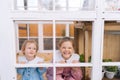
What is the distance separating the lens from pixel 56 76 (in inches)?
40.6

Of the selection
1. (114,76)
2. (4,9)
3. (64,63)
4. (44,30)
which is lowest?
(114,76)

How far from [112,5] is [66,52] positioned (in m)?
0.37

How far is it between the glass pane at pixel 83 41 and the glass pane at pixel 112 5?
0.52ft

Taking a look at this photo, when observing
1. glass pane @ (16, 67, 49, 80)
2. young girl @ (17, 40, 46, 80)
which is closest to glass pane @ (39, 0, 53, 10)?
young girl @ (17, 40, 46, 80)

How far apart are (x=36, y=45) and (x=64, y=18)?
0.77ft

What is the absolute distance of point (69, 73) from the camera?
1070 millimetres

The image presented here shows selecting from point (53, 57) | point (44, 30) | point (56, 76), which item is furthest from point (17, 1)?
point (56, 76)

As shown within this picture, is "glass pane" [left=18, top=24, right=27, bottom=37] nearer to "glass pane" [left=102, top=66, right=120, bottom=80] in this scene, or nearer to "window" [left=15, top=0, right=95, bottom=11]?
"window" [left=15, top=0, right=95, bottom=11]

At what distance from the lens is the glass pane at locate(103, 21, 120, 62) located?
1.08 metres

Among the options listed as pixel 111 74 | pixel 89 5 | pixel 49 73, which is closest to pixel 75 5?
pixel 89 5

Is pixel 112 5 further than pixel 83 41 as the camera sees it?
No

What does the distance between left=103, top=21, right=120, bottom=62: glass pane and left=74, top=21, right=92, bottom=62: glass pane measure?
0.10 m

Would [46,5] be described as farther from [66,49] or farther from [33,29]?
[66,49]

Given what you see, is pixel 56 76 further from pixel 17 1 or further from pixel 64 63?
pixel 17 1
